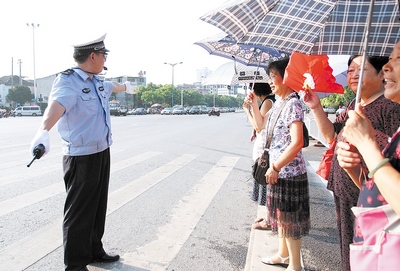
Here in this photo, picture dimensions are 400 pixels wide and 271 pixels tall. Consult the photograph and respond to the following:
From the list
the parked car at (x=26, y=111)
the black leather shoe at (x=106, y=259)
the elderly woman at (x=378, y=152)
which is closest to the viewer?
the elderly woman at (x=378, y=152)

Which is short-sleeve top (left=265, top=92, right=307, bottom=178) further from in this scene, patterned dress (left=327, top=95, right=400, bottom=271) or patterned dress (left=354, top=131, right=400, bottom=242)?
patterned dress (left=354, top=131, right=400, bottom=242)

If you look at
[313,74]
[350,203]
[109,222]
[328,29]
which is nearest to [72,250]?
[109,222]

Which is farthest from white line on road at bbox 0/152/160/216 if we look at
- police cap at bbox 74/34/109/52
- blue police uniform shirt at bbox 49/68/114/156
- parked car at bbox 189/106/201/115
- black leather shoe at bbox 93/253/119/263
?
parked car at bbox 189/106/201/115

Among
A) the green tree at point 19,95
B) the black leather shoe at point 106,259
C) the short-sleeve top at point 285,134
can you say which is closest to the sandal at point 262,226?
the short-sleeve top at point 285,134

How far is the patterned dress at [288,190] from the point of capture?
8.26 ft

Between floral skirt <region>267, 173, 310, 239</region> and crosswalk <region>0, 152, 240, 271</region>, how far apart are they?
3.68 ft

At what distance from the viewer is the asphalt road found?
9.73 feet

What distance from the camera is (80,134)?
100 inches

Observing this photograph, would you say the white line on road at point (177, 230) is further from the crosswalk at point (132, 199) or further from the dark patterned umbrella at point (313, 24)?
the dark patterned umbrella at point (313, 24)

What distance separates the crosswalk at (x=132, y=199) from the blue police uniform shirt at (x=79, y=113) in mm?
1145

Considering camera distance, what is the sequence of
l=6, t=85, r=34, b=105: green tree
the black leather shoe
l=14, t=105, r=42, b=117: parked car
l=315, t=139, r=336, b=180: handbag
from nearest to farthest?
l=315, t=139, r=336, b=180: handbag → the black leather shoe → l=14, t=105, r=42, b=117: parked car → l=6, t=85, r=34, b=105: green tree

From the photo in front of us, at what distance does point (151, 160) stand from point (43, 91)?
74349 millimetres

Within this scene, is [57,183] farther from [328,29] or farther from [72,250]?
[328,29]

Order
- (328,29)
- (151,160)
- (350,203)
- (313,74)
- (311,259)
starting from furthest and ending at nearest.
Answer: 1. (151,160)
2. (311,259)
3. (328,29)
4. (313,74)
5. (350,203)
